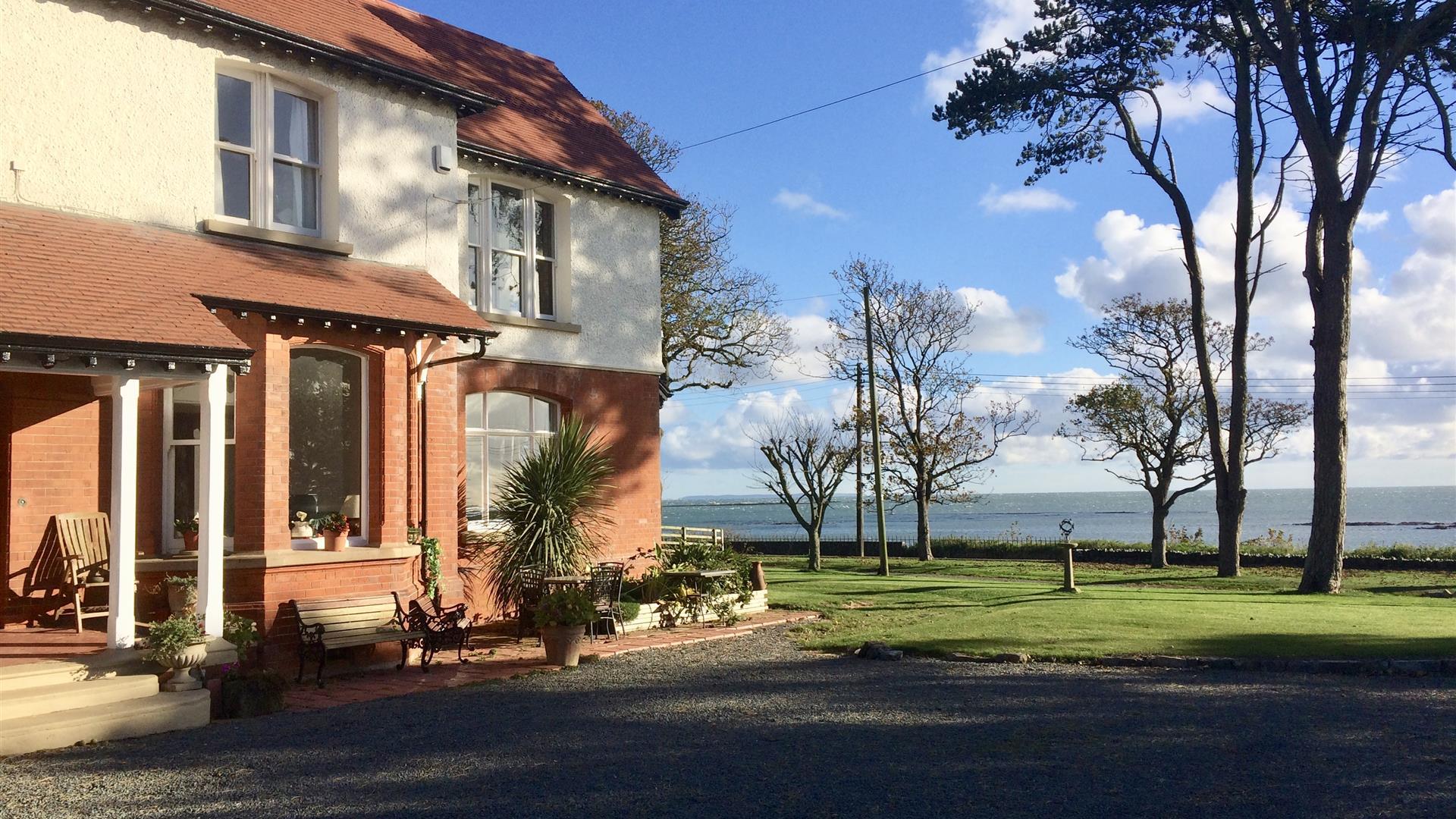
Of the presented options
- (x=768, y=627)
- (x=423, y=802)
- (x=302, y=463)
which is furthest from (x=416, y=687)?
(x=768, y=627)

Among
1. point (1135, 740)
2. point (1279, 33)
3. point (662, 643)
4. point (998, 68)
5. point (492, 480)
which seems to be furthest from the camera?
point (998, 68)

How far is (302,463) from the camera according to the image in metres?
12.5

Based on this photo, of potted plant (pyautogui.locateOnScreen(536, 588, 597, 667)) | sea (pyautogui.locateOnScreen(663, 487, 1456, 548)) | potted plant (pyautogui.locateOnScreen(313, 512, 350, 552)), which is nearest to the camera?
potted plant (pyautogui.locateOnScreen(313, 512, 350, 552))

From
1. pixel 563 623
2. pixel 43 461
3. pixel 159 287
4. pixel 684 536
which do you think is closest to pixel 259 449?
pixel 159 287

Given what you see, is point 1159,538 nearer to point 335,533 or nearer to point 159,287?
point 335,533

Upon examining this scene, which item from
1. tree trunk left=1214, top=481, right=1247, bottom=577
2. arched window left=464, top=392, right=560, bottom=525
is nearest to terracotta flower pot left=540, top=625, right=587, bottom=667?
arched window left=464, top=392, right=560, bottom=525

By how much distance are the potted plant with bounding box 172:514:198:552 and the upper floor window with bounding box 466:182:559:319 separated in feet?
17.2

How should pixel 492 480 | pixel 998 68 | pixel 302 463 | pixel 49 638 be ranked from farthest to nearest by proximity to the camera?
pixel 998 68 < pixel 492 480 < pixel 302 463 < pixel 49 638

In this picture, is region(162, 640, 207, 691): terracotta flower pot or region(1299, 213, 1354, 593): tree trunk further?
region(1299, 213, 1354, 593): tree trunk

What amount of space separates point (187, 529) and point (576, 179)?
781 centimetres

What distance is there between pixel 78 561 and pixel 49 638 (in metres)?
0.77

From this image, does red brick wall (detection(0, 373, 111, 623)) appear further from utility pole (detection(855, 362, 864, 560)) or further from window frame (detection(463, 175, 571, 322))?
utility pole (detection(855, 362, 864, 560))

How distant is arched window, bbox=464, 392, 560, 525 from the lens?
51.2 ft

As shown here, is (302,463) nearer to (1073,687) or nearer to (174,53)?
(174,53)
